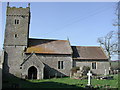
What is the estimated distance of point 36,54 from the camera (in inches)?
1132

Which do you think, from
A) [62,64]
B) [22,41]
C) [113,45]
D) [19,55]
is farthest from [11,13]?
[113,45]

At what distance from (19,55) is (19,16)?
8.10 meters

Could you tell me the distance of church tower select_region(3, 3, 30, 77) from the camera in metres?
28.9

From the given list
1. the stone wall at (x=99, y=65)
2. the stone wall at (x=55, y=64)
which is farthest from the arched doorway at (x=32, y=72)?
the stone wall at (x=99, y=65)

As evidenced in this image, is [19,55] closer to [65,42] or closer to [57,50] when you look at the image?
[57,50]

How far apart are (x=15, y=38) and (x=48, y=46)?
676cm

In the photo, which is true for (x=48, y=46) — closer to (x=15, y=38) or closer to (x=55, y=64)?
(x=55, y=64)

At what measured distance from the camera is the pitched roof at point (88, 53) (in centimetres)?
3115

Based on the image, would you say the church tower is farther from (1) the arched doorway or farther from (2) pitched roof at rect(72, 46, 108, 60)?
(2) pitched roof at rect(72, 46, 108, 60)

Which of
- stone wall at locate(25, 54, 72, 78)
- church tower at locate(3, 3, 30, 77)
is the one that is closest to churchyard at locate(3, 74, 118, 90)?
stone wall at locate(25, 54, 72, 78)

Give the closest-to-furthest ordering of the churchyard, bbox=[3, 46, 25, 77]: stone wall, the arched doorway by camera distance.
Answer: the churchyard < the arched doorway < bbox=[3, 46, 25, 77]: stone wall

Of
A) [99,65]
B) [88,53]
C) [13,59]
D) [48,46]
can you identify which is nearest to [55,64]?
[48,46]

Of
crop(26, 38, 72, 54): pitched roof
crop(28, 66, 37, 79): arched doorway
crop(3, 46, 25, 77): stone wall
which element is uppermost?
crop(26, 38, 72, 54): pitched roof

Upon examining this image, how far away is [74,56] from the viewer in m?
30.8
